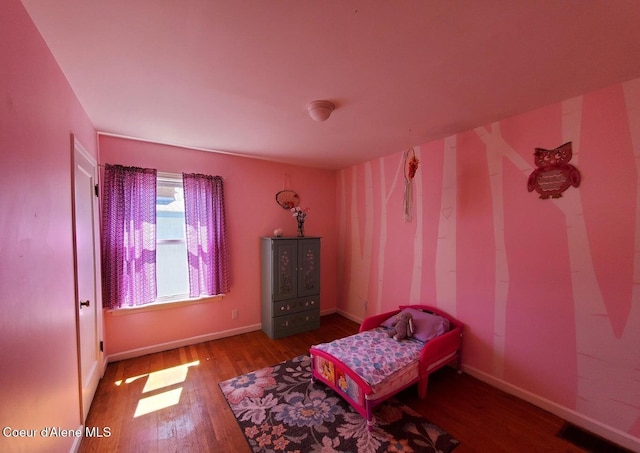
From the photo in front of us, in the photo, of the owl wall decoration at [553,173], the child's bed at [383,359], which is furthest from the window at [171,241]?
the owl wall decoration at [553,173]

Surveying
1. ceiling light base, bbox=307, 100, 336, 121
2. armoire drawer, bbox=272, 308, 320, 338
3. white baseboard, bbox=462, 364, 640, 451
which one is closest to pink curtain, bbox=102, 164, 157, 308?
armoire drawer, bbox=272, 308, 320, 338

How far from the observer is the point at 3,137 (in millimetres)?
955

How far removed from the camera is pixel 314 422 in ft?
6.37

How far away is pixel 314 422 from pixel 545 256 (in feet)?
7.66

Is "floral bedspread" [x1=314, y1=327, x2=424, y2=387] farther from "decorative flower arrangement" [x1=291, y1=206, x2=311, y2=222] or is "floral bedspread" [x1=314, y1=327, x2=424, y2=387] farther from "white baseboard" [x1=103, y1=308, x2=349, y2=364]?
"decorative flower arrangement" [x1=291, y1=206, x2=311, y2=222]

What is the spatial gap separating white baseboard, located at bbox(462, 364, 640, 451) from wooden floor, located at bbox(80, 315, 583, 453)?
2.1 inches

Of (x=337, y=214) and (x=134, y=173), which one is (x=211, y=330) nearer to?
(x=134, y=173)

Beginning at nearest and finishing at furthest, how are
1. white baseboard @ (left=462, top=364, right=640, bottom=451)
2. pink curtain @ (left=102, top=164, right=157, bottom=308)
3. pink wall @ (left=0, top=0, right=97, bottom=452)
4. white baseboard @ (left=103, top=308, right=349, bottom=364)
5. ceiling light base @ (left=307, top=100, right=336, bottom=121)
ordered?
pink wall @ (left=0, top=0, right=97, bottom=452)
white baseboard @ (left=462, top=364, right=640, bottom=451)
ceiling light base @ (left=307, top=100, right=336, bottom=121)
pink curtain @ (left=102, top=164, right=157, bottom=308)
white baseboard @ (left=103, top=308, right=349, bottom=364)

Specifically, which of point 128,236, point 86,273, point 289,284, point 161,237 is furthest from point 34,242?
point 289,284

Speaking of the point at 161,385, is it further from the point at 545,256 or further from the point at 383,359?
the point at 545,256

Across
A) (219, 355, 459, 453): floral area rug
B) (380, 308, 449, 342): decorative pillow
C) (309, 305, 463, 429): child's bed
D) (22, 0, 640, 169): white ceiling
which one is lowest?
(219, 355, 459, 453): floral area rug

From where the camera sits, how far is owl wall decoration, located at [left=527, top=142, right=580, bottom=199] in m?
1.95

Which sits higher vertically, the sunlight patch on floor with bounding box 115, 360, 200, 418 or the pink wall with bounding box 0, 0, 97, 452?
the pink wall with bounding box 0, 0, 97, 452

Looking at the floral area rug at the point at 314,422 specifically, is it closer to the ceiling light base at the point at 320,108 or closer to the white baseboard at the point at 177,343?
the white baseboard at the point at 177,343
